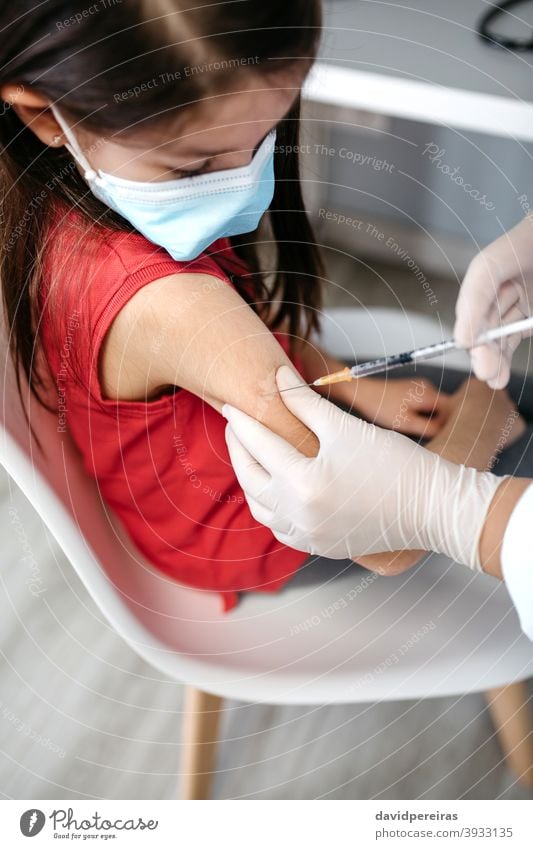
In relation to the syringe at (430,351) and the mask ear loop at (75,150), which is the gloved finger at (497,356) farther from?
the mask ear loop at (75,150)

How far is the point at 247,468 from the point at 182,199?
0.73ft

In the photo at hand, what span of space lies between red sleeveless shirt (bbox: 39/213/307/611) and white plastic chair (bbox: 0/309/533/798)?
0.06ft

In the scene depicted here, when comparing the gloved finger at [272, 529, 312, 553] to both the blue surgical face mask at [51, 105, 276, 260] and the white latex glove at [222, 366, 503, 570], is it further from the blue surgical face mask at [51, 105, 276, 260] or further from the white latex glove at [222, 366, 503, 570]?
the blue surgical face mask at [51, 105, 276, 260]

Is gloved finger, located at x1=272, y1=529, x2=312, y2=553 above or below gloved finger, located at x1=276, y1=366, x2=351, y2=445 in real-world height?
below

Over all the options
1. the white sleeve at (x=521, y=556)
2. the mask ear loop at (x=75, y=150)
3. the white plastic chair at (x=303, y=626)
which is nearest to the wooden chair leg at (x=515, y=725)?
the white plastic chair at (x=303, y=626)

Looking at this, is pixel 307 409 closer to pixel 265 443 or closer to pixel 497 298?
pixel 265 443

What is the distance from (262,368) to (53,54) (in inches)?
10.8

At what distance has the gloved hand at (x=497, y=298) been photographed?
0.68 metres

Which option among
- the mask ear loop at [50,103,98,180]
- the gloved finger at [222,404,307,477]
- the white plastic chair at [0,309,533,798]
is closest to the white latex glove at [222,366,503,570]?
the gloved finger at [222,404,307,477]

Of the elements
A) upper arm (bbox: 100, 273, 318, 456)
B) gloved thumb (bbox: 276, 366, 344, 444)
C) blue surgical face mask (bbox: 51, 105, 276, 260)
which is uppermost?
blue surgical face mask (bbox: 51, 105, 276, 260)

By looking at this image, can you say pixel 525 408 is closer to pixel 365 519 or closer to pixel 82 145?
pixel 365 519

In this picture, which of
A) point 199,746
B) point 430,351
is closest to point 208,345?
point 430,351

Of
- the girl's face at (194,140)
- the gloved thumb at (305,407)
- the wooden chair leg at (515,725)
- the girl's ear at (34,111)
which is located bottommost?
the wooden chair leg at (515,725)

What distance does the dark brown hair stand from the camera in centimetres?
58
